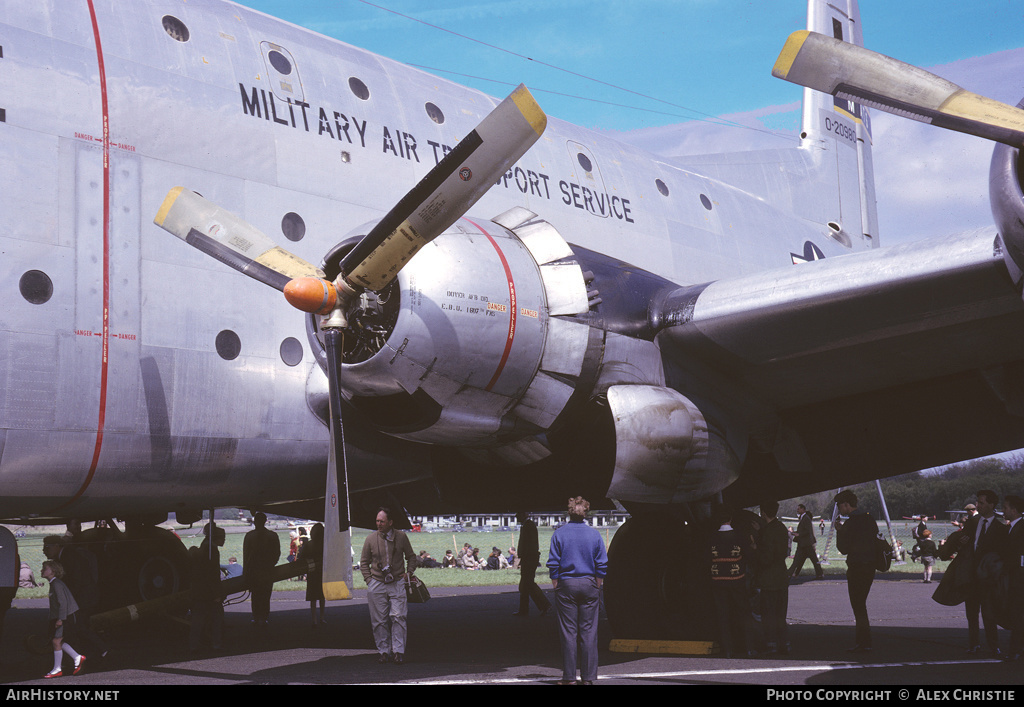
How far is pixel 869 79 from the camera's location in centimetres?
690

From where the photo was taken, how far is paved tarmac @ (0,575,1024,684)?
27.5ft

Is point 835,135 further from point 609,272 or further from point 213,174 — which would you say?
point 213,174

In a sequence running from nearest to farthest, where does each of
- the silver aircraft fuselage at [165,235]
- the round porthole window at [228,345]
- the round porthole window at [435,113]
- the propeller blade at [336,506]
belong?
the propeller blade at [336,506]
the silver aircraft fuselage at [165,235]
the round porthole window at [228,345]
the round porthole window at [435,113]

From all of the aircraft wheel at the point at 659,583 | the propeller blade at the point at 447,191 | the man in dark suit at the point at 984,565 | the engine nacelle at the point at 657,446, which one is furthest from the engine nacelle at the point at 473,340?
the man in dark suit at the point at 984,565

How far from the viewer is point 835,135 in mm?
19391

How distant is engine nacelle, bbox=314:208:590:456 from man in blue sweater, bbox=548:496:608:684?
1000 millimetres

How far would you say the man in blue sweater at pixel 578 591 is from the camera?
26.2 feet

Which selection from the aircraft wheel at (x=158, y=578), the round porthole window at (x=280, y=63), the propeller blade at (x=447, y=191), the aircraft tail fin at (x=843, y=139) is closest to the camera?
the propeller blade at (x=447, y=191)

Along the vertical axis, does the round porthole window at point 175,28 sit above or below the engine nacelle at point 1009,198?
above

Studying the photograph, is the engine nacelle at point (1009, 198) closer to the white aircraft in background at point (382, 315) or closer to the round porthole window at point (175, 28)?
the white aircraft in background at point (382, 315)

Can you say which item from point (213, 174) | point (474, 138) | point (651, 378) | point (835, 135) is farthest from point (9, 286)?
point (835, 135)

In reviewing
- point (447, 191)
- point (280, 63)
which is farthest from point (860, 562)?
point (280, 63)

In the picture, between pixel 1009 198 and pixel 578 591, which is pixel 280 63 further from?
pixel 1009 198
